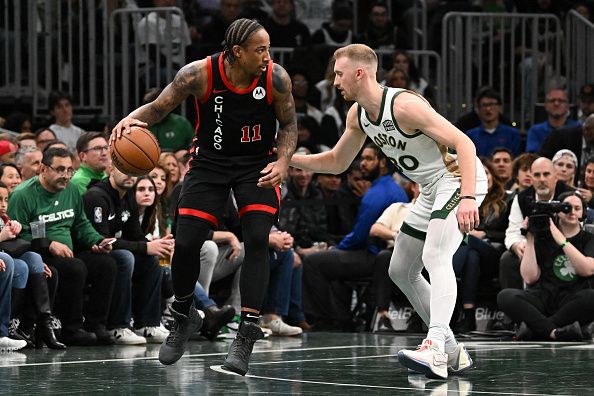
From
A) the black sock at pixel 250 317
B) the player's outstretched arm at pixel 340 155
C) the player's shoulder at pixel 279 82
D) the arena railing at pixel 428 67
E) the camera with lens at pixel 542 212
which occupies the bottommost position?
the black sock at pixel 250 317

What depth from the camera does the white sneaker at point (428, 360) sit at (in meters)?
7.92

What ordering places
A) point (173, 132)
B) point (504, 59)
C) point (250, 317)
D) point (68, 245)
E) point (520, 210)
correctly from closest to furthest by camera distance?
point (250, 317) < point (68, 245) < point (520, 210) < point (173, 132) < point (504, 59)

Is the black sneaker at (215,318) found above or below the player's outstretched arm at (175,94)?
below

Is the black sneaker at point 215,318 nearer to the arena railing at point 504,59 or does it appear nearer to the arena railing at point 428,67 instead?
the arena railing at point 428,67

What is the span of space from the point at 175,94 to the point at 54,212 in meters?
3.17

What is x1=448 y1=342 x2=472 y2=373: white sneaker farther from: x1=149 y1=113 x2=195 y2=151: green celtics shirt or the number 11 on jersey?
x1=149 y1=113 x2=195 y2=151: green celtics shirt

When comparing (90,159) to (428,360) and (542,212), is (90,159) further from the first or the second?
(428,360)

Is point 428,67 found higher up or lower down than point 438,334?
higher up

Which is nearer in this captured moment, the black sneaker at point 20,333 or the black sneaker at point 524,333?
the black sneaker at point 20,333

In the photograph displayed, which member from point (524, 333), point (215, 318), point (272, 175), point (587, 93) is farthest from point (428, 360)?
point (587, 93)

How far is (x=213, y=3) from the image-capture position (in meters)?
18.0

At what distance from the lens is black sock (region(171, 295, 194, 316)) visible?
27.6 feet

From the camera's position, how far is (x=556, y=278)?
39.1 feet

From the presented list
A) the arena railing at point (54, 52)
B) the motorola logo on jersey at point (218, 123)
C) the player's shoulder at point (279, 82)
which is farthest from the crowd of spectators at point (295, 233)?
the player's shoulder at point (279, 82)
